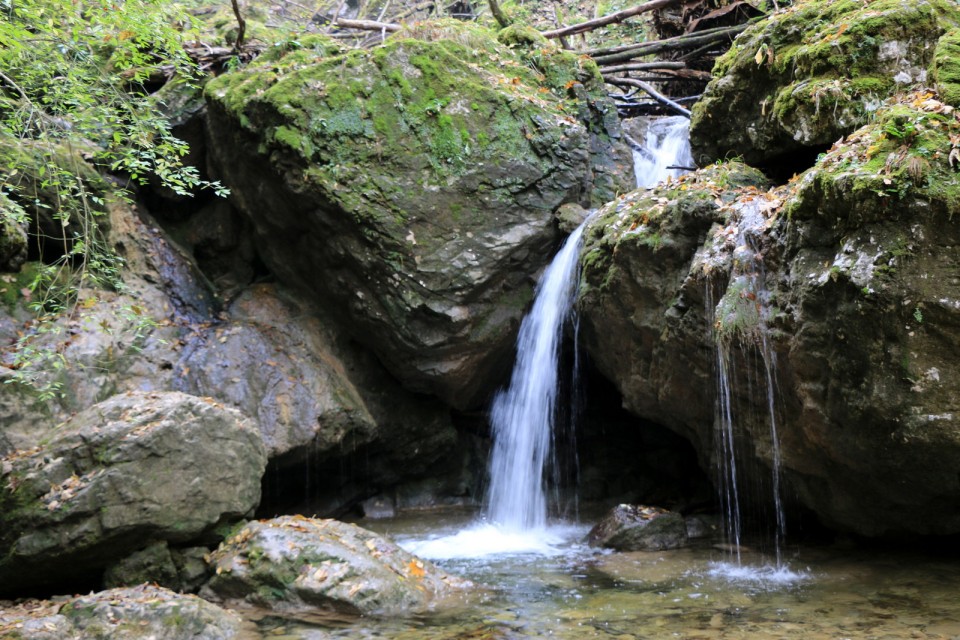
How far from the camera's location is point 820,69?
241 inches

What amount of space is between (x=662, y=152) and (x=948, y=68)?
19.0ft

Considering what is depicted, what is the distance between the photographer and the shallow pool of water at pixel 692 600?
438 centimetres

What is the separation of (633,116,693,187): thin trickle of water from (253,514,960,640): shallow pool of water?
5.42m

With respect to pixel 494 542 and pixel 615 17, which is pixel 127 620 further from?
pixel 615 17

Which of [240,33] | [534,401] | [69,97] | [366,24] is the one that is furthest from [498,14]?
[69,97]

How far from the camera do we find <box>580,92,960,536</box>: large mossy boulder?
442 cm

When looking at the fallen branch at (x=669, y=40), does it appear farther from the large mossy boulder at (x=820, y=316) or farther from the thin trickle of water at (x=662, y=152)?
the large mossy boulder at (x=820, y=316)

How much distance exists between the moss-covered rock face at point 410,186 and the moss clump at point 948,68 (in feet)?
14.3

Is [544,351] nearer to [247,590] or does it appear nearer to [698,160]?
[698,160]

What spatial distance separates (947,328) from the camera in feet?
14.3

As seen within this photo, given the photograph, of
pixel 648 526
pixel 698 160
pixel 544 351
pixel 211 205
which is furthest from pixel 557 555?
pixel 211 205

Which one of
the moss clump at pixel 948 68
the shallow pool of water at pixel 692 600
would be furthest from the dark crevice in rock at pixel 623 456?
the moss clump at pixel 948 68

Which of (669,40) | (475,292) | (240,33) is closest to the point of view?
(475,292)

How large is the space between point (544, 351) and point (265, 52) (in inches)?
211
